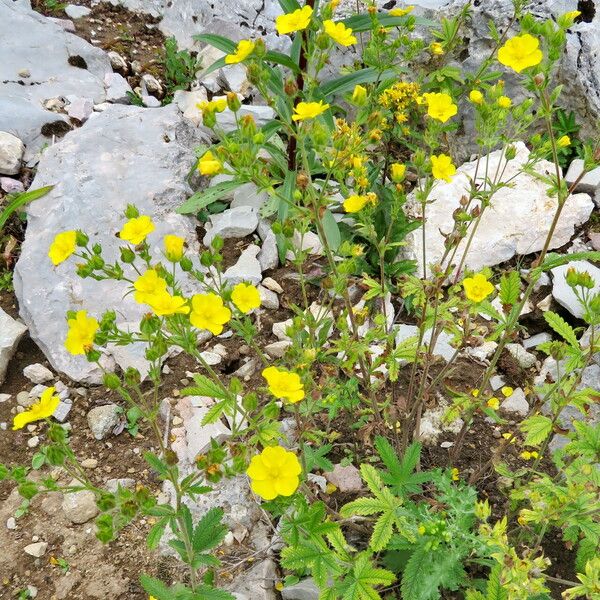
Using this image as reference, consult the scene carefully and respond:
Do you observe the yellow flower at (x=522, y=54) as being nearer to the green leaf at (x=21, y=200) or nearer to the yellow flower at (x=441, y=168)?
the yellow flower at (x=441, y=168)

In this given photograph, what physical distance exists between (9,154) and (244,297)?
8.63 ft

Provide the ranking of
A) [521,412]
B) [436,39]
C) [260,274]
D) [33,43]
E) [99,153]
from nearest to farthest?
[521,412]
[260,274]
[99,153]
[436,39]
[33,43]

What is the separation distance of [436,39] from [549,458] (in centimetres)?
279

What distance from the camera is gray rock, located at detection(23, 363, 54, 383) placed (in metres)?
3.04

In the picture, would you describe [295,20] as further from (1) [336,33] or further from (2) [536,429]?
(2) [536,429]

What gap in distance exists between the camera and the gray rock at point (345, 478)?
8.41 ft

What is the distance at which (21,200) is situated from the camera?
3.48 meters

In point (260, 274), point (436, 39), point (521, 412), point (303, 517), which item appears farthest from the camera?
point (436, 39)

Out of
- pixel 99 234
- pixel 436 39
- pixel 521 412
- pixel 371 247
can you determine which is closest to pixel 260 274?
pixel 371 247

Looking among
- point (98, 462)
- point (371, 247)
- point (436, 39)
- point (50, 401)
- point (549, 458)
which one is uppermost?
point (436, 39)

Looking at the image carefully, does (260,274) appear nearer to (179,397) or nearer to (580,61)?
(179,397)

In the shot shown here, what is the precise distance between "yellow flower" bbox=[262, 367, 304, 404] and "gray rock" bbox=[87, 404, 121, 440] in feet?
4.61

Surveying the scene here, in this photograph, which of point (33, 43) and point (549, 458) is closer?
point (549, 458)

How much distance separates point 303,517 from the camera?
5.74ft
